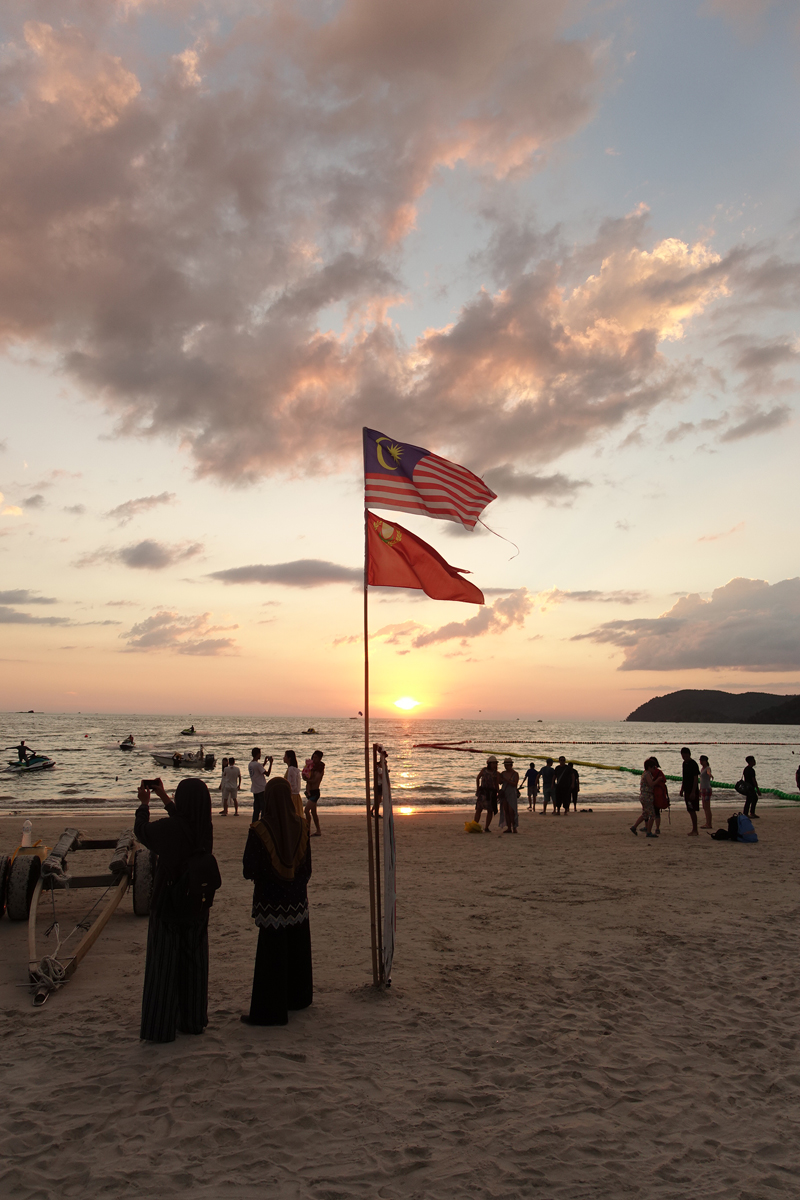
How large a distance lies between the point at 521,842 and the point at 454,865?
12.3ft

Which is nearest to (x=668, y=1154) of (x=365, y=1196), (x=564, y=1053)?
(x=564, y=1053)

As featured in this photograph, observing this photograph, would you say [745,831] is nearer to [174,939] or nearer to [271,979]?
[271,979]

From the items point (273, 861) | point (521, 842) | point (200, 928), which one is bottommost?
point (521, 842)

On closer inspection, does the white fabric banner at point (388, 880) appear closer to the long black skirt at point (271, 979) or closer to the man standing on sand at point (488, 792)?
the long black skirt at point (271, 979)

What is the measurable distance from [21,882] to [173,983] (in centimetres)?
449

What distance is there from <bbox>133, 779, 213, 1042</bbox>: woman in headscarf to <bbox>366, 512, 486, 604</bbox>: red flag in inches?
107

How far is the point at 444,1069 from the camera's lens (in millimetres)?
5039

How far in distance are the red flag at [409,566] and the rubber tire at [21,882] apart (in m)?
5.86

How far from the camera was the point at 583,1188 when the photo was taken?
12.3ft

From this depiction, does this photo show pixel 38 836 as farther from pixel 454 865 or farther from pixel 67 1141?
pixel 67 1141

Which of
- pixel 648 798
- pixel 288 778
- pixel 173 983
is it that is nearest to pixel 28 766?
pixel 288 778

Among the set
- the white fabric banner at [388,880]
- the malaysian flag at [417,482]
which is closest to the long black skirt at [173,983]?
the white fabric banner at [388,880]

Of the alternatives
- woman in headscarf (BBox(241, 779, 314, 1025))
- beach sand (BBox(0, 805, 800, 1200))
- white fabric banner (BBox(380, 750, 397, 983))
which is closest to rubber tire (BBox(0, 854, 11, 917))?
beach sand (BBox(0, 805, 800, 1200))

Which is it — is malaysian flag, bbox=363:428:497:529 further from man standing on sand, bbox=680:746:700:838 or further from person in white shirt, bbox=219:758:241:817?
person in white shirt, bbox=219:758:241:817
